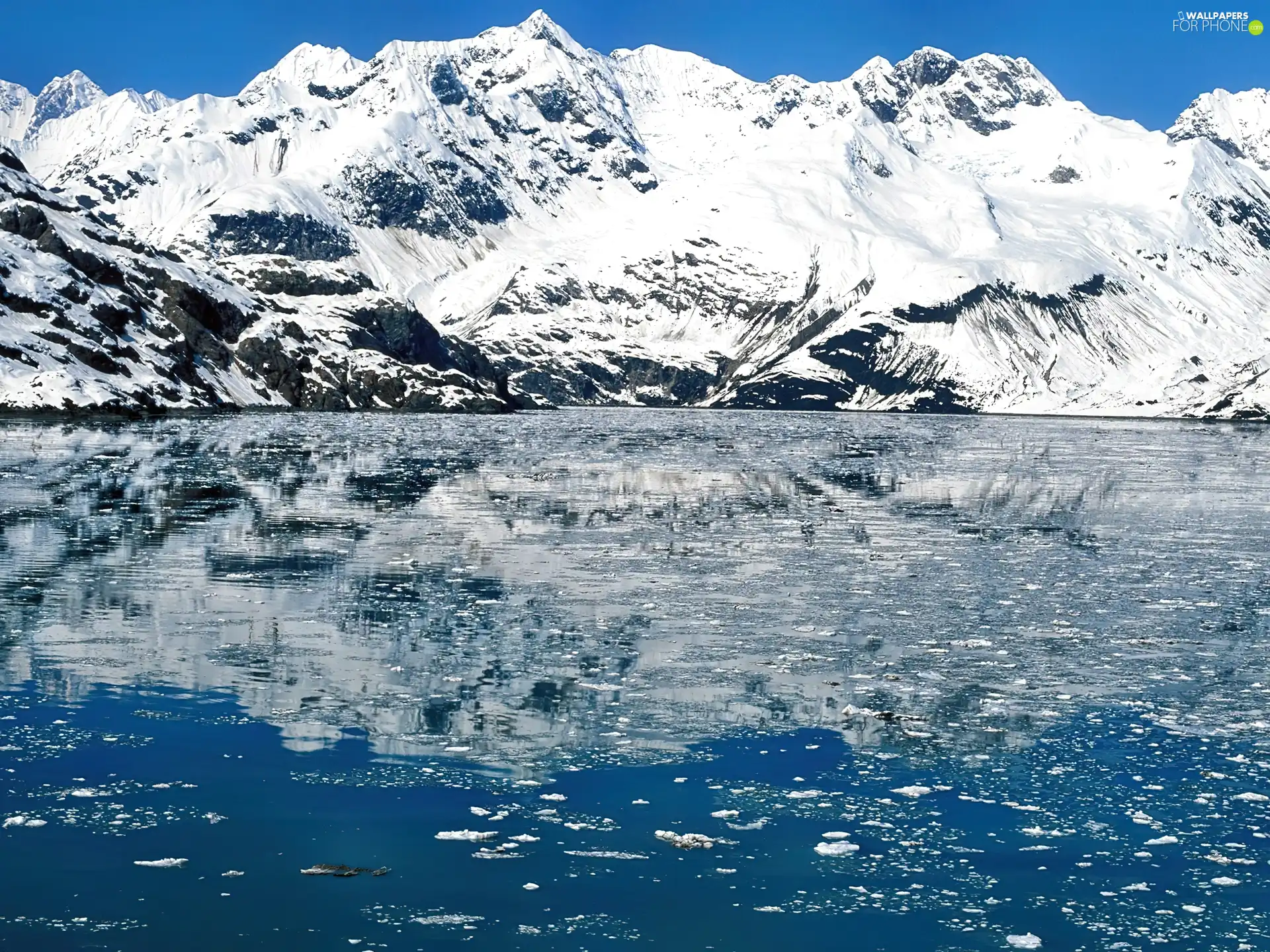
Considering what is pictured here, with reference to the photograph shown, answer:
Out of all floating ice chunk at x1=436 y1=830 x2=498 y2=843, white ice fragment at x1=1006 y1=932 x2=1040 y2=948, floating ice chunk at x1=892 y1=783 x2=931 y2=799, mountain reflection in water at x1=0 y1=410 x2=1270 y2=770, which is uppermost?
mountain reflection in water at x1=0 y1=410 x2=1270 y2=770

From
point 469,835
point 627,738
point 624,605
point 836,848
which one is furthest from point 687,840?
point 624,605

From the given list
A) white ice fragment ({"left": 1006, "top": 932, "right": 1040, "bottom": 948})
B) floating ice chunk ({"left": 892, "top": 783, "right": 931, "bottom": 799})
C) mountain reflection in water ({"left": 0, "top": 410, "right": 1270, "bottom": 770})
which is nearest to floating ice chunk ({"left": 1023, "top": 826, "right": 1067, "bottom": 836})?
floating ice chunk ({"left": 892, "top": 783, "right": 931, "bottom": 799})

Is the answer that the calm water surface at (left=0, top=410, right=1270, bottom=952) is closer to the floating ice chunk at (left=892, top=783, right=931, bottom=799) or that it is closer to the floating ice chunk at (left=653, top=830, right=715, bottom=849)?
the floating ice chunk at (left=892, top=783, right=931, bottom=799)

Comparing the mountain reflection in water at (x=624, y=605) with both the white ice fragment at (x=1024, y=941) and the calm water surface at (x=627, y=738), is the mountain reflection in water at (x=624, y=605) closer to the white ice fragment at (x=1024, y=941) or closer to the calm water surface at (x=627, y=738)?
the calm water surface at (x=627, y=738)

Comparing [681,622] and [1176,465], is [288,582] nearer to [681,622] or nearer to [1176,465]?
[681,622]

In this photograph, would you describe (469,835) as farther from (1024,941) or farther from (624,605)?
(624,605)

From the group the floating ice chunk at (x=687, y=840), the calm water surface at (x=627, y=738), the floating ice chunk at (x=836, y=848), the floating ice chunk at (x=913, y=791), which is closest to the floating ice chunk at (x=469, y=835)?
the calm water surface at (x=627, y=738)

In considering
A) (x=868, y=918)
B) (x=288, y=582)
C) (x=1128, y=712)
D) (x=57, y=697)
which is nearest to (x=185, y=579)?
(x=288, y=582)
